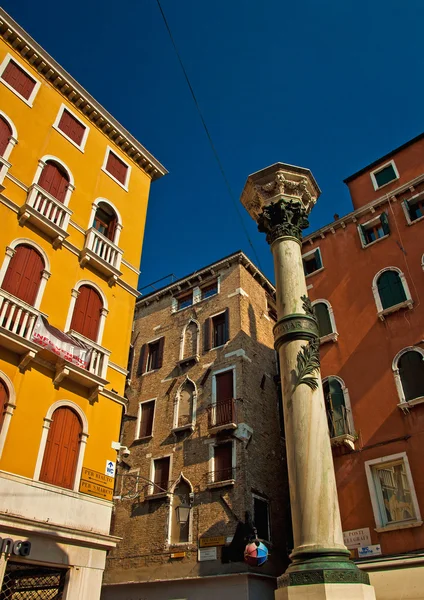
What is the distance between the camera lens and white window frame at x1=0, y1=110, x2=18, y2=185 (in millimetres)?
13344

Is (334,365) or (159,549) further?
(159,549)

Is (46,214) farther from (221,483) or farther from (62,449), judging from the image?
(221,483)

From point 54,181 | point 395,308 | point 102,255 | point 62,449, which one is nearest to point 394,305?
point 395,308

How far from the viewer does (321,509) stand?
7.54m

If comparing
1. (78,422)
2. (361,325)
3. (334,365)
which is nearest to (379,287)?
(361,325)

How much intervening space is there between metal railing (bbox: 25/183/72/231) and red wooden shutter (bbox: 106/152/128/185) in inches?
157

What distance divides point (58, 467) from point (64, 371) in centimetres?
226

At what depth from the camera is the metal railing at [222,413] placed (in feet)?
65.3

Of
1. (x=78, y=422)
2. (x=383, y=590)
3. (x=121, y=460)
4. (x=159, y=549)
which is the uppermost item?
(x=121, y=460)

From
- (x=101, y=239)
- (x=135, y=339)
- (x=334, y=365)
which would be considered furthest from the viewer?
(x=135, y=339)

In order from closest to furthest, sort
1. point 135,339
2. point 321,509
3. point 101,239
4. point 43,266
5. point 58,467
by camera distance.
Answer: point 321,509 < point 58,467 < point 43,266 < point 101,239 < point 135,339

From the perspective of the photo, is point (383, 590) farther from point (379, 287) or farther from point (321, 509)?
point (379, 287)

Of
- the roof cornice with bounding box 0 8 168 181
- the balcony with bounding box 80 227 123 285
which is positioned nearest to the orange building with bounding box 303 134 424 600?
the roof cornice with bounding box 0 8 168 181

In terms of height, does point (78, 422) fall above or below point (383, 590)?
above
